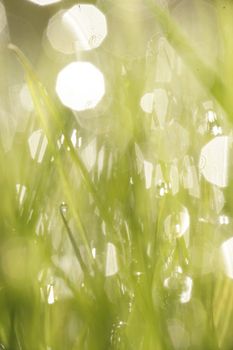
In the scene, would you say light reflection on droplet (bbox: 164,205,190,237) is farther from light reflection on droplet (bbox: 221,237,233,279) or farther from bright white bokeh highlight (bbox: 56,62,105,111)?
bright white bokeh highlight (bbox: 56,62,105,111)

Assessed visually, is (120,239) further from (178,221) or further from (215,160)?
(215,160)

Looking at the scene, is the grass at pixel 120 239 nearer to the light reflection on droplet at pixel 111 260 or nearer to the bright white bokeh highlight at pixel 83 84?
the light reflection on droplet at pixel 111 260

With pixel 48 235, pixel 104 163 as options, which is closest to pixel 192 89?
pixel 104 163

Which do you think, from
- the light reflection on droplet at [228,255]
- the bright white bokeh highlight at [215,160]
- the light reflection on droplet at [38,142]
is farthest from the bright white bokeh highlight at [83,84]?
the light reflection on droplet at [228,255]

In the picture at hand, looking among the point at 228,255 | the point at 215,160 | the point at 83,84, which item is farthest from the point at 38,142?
the point at 228,255

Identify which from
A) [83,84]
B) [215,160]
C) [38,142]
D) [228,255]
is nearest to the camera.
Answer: [228,255]

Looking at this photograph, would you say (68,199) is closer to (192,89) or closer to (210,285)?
(210,285)

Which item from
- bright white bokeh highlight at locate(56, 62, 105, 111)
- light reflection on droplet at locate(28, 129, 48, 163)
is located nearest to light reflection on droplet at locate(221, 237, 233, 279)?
light reflection on droplet at locate(28, 129, 48, 163)
